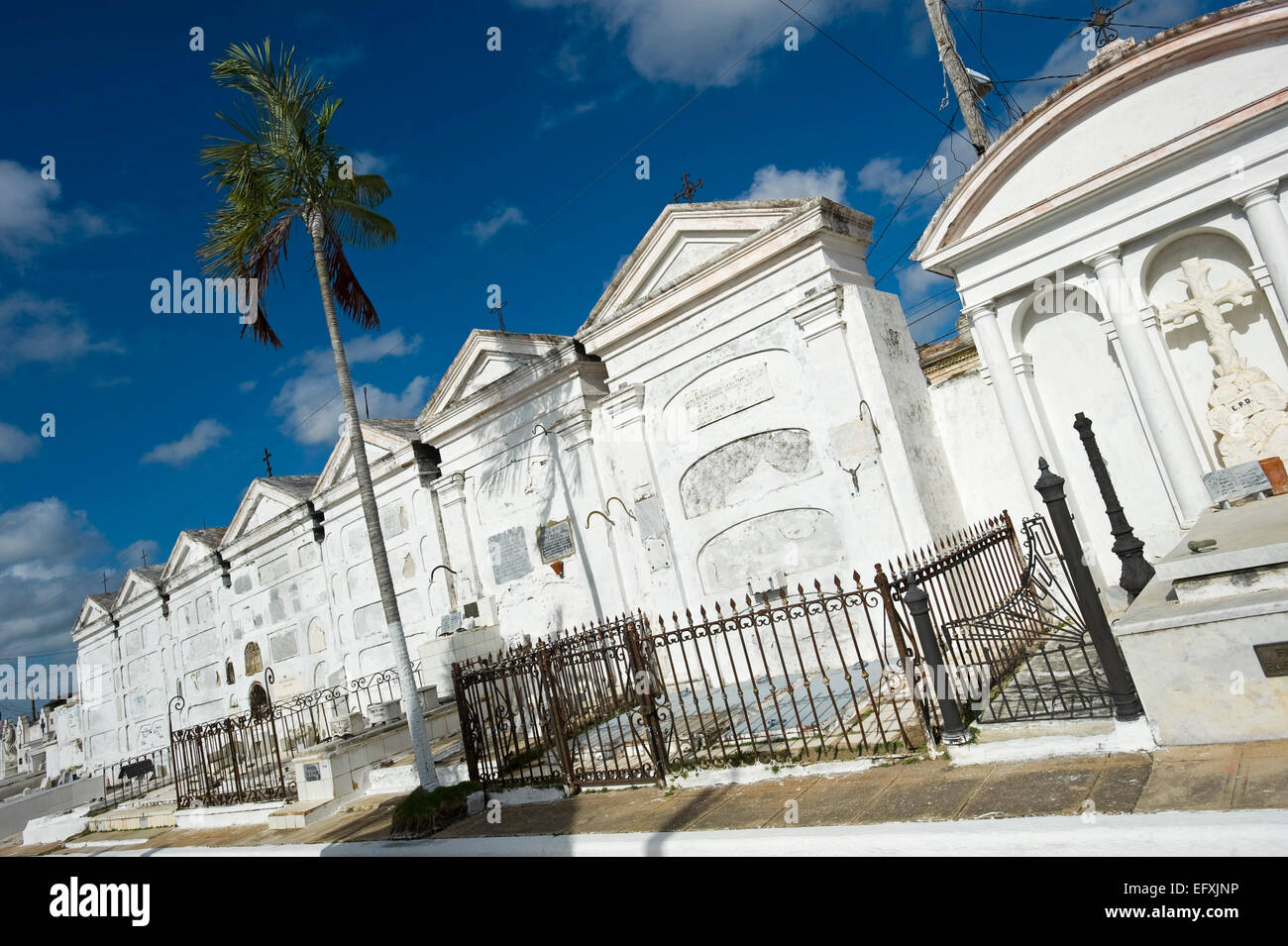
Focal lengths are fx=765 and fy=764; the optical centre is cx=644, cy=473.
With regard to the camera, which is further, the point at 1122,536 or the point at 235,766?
the point at 235,766

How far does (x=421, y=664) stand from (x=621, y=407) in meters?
6.49

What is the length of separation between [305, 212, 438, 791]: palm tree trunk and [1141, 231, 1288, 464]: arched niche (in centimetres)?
977

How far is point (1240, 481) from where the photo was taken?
7895 millimetres

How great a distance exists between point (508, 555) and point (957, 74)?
36.8 feet

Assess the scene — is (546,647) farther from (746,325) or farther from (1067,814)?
(746,325)

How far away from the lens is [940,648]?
236 inches

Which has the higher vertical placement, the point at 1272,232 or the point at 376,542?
the point at 1272,232

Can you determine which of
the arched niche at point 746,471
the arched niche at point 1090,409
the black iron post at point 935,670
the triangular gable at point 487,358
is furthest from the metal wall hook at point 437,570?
the black iron post at point 935,670

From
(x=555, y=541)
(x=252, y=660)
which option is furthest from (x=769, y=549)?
(x=252, y=660)

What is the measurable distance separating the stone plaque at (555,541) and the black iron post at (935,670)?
8.30 meters

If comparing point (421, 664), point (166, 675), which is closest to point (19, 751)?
point (166, 675)

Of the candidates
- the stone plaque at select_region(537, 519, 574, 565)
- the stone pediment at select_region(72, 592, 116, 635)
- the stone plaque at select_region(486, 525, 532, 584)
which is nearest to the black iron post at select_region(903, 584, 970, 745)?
the stone plaque at select_region(537, 519, 574, 565)

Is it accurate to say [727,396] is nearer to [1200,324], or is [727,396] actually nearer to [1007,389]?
[1007,389]

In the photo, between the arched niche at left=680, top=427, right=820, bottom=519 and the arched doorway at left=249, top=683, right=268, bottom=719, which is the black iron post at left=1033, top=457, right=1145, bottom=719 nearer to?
the arched niche at left=680, top=427, right=820, bottom=519
